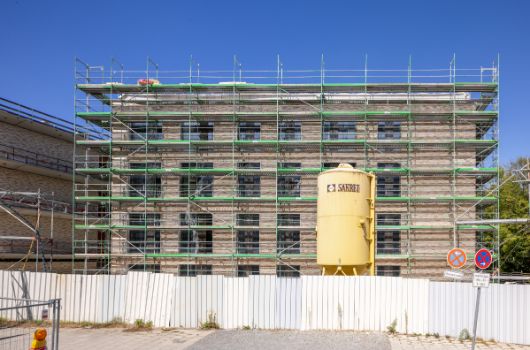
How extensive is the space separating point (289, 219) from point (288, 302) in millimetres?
11670

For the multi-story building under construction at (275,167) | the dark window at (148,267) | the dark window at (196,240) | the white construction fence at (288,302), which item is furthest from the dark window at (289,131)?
the white construction fence at (288,302)

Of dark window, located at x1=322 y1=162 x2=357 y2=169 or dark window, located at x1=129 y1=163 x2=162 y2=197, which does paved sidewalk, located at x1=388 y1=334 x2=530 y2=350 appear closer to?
dark window, located at x1=322 y1=162 x2=357 y2=169

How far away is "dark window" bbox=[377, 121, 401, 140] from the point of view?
27.4 m

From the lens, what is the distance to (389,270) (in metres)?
26.0

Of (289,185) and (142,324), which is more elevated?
(289,185)

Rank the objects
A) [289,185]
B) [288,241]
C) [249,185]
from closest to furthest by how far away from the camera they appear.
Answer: [288,241] → [289,185] → [249,185]

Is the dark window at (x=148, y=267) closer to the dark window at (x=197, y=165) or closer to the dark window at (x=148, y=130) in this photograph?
the dark window at (x=197, y=165)

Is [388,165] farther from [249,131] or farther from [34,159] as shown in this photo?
[34,159]

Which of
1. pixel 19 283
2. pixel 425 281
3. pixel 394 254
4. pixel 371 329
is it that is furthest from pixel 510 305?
pixel 19 283

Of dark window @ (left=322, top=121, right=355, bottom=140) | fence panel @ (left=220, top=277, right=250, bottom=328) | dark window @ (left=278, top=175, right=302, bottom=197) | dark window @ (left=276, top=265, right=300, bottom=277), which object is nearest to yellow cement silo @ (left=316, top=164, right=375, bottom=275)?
fence panel @ (left=220, top=277, right=250, bottom=328)

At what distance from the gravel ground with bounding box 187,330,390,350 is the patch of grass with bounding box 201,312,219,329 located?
54 cm

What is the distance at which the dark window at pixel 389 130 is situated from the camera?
89.8 feet

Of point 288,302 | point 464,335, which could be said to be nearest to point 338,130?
point 288,302

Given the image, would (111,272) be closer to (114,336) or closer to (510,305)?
(114,336)
